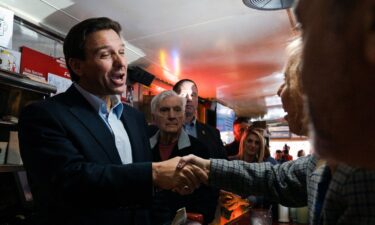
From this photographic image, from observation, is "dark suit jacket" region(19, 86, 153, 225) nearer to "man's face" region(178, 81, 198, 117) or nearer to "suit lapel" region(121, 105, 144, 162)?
"suit lapel" region(121, 105, 144, 162)

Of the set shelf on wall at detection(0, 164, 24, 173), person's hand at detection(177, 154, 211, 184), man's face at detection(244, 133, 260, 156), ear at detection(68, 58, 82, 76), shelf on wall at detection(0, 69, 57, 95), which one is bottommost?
shelf on wall at detection(0, 164, 24, 173)

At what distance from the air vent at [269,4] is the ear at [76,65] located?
5.41 feet

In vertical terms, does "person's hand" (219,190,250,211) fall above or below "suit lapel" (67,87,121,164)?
below

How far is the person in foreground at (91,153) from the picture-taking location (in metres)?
1.25

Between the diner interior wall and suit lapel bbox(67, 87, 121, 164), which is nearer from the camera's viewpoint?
suit lapel bbox(67, 87, 121, 164)

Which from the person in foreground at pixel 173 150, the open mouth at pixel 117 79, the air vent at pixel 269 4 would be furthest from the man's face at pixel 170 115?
the open mouth at pixel 117 79

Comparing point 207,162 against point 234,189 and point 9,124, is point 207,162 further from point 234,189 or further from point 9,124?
point 9,124

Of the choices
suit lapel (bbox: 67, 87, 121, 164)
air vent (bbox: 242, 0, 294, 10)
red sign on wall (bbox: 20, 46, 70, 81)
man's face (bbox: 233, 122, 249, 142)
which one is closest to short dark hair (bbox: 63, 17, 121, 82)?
suit lapel (bbox: 67, 87, 121, 164)

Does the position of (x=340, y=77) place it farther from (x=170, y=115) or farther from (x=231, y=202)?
(x=170, y=115)

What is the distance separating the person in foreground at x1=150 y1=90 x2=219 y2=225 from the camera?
1.97 m

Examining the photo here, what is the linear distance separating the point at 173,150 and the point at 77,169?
1369 millimetres

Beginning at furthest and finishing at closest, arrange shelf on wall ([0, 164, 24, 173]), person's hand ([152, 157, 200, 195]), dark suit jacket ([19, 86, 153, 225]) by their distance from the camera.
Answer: shelf on wall ([0, 164, 24, 173]) < person's hand ([152, 157, 200, 195]) < dark suit jacket ([19, 86, 153, 225])

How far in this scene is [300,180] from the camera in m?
1.28

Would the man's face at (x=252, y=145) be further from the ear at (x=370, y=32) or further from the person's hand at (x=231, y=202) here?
the ear at (x=370, y=32)
